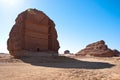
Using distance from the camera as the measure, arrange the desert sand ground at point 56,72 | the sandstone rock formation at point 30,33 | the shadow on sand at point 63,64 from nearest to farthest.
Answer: the desert sand ground at point 56,72
the shadow on sand at point 63,64
the sandstone rock formation at point 30,33

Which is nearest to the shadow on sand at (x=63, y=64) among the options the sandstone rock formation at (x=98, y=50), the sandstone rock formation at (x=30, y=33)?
the sandstone rock formation at (x=30, y=33)

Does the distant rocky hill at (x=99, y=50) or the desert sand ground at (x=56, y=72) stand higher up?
the distant rocky hill at (x=99, y=50)

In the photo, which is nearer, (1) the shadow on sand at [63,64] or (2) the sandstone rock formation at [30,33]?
(1) the shadow on sand at [63,64]

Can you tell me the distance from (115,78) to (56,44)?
23460 millimetres

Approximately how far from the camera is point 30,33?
3066cm

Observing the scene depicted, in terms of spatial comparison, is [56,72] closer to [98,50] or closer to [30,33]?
[30,33]

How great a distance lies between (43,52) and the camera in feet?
102

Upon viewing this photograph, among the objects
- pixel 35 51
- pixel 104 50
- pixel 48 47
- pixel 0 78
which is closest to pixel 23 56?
pixel 35 51

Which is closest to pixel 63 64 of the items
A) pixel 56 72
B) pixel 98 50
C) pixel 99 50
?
pixel 56 72

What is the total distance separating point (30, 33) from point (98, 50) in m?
44.5

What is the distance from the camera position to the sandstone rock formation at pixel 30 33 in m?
29.6

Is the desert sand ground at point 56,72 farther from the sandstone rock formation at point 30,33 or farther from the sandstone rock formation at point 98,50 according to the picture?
the sandstone rock formation at point 98,50

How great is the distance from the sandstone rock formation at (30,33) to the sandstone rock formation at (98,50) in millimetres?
35395

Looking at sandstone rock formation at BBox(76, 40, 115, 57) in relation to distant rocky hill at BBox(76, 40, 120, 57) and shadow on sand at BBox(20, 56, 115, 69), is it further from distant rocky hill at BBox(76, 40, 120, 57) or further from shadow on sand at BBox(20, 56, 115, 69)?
shadow on sand at BBox(20, 56, 115, 69)
